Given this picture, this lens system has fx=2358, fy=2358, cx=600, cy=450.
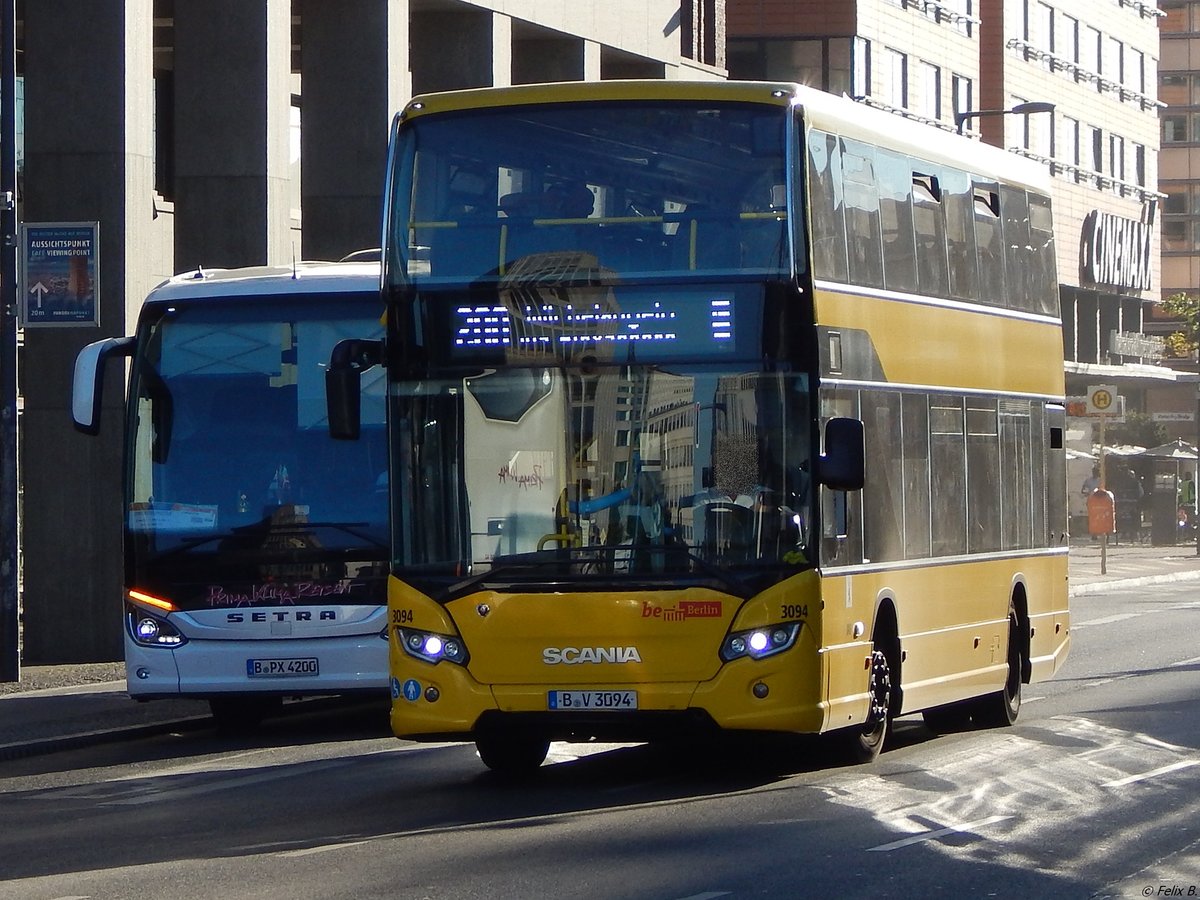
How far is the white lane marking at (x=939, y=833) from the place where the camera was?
1054cm

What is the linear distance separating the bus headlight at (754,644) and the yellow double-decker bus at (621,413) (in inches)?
0.6

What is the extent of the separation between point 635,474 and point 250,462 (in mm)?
5272

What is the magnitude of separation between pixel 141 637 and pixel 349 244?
1272 centimetres

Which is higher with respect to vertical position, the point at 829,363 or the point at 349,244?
the point at 349,244

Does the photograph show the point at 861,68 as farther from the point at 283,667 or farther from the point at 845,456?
the point at 845,456

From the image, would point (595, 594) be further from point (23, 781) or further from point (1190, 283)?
point (1190, 283)

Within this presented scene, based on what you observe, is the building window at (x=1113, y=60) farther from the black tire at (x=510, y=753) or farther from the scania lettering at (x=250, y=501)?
the black tire at (x=510, y=753)

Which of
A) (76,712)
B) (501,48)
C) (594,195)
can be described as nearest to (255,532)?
(76,712)

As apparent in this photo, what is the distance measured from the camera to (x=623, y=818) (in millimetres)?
11805

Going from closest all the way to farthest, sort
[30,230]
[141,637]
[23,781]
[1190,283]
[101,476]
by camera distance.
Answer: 1. [23,781]
2. [141,637]
3. [30,230]
4. [101,476]
5. [1190,283]

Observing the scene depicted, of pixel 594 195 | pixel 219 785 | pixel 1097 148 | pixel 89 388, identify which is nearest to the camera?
pixel 594 195

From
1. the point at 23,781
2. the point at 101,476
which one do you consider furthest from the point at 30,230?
the point at 23,781

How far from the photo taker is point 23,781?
14758mm

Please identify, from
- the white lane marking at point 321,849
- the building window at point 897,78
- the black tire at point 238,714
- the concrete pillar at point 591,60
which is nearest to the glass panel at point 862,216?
the white lane marking at point 321,849
